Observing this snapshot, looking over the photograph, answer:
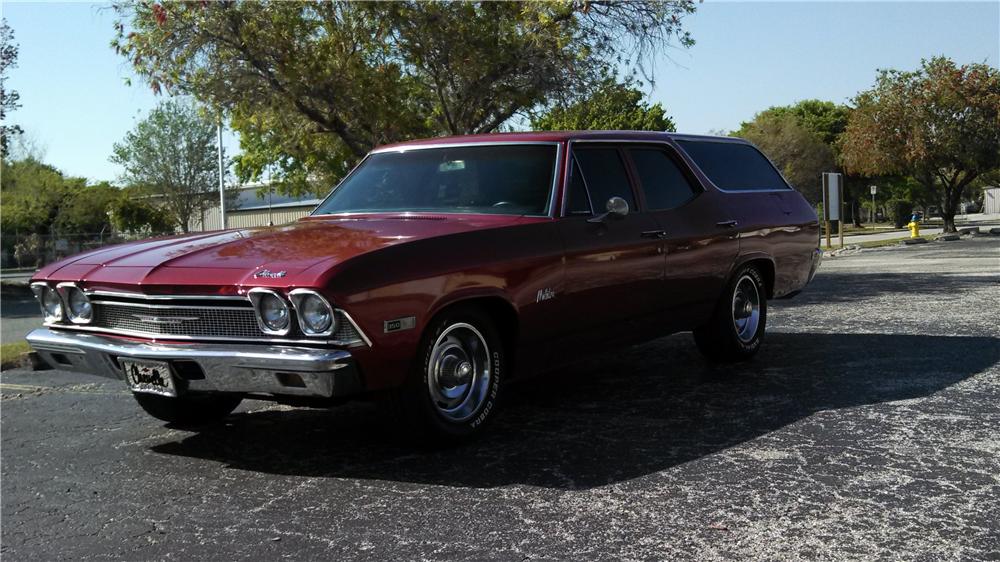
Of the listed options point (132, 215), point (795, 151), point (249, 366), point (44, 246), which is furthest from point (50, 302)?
point (795, 151)

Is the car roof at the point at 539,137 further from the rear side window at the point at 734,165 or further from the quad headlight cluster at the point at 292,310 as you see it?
the quad headlight cluster at the point at 292,310

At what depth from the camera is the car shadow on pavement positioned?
468 centimetres

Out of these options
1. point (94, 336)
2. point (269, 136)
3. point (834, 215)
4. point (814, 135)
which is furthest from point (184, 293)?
point (814, 135)

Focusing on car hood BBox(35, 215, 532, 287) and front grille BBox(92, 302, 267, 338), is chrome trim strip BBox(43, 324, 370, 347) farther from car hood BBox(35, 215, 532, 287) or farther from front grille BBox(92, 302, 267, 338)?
car hood BBox(35, 215, 532, 287)

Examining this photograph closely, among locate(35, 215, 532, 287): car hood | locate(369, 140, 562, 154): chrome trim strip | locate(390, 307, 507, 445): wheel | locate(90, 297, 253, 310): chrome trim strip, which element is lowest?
locate(390, 307, 507, 445): wheel

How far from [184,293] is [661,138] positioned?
145 inches

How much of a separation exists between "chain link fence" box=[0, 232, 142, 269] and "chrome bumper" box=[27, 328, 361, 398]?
2389 centimetres

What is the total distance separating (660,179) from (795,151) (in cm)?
5714

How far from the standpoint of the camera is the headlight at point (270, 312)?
4.40 m

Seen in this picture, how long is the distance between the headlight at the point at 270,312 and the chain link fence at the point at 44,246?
80.1 ft

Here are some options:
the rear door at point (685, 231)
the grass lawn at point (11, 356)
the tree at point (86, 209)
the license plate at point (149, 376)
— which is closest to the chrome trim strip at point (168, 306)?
the license plate at point (149, 376)

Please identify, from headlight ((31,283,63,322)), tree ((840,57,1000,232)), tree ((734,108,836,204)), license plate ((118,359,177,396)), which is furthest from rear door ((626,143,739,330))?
tree ((734,108,836,204))

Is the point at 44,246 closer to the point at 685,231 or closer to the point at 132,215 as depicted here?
the point at 132,215

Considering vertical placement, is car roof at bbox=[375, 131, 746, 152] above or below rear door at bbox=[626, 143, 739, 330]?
above
